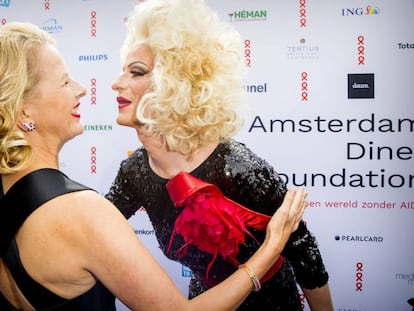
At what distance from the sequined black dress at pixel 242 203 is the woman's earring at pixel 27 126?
1.91 ft

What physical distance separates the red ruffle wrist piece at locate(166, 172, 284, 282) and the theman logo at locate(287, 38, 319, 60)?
0.76 metres

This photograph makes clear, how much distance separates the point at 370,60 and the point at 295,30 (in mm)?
361

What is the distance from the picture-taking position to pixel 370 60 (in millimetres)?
1841

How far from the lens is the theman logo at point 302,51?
1869mm

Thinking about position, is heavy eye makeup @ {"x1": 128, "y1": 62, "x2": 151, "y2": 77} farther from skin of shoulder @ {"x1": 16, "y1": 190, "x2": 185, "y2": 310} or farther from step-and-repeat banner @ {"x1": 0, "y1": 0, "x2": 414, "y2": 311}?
skin of shoulder @ {"x1": 16, "y1": 190, "x2": 185, "y2": 310}

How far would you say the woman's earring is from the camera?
3.77ft

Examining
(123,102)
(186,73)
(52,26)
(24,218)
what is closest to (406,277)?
(186,73)

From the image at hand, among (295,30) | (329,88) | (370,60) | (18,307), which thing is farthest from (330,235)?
(18,307)

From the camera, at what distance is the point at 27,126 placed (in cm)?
116

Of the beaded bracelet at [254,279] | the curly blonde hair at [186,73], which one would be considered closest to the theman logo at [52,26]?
the curly blonde hair at [186,73]

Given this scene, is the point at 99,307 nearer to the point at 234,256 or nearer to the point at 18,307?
the point at 18,307

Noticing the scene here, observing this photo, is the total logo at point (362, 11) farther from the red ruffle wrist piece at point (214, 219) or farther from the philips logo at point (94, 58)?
the philips logo at point (94, 58)

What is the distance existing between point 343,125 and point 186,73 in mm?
797

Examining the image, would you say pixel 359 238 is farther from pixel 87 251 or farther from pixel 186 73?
pixel 87 251
